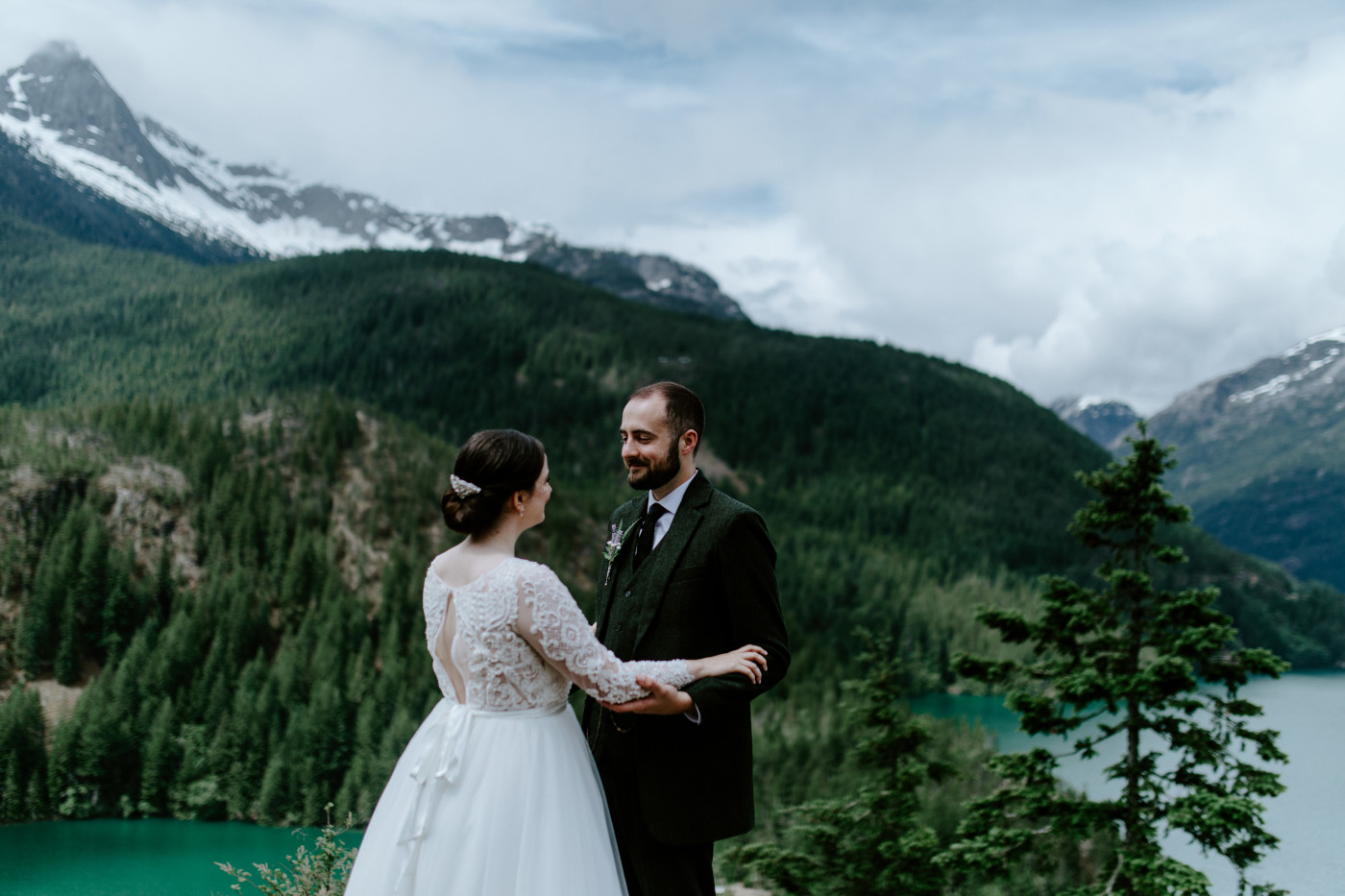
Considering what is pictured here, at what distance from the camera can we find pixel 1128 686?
1107 cm

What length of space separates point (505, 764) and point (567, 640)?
0.63m

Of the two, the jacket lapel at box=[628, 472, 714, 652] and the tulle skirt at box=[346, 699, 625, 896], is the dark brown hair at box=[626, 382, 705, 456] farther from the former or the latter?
the tulle skirt at box=[346, 699, 625, 896]

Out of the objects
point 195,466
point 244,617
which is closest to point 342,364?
point 195,466

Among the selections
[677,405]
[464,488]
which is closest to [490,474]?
[464,488]

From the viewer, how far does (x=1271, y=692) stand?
81062 millimetres

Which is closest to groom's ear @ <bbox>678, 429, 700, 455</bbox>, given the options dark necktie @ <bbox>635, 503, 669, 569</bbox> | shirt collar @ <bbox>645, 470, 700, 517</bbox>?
shirt collar @ <bbox>645, 470, 700, 517</bbox>

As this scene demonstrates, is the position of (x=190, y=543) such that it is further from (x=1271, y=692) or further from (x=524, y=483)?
(x=1271, y=692)

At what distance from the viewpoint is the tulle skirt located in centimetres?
381

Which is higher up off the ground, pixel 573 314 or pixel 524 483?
pixel 573 314

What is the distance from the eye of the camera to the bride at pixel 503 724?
379 centimetres

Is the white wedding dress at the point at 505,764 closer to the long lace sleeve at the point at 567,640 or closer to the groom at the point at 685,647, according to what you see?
the long lace sleeve at the point at 567,640

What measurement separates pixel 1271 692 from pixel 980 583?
4076 centimetres

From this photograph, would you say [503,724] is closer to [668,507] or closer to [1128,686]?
[668,507]

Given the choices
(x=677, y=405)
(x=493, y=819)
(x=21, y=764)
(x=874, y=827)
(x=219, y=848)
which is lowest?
(x=219, y=848)
